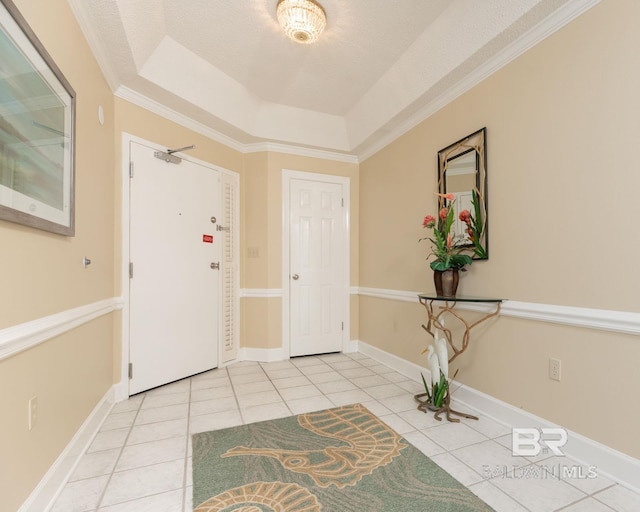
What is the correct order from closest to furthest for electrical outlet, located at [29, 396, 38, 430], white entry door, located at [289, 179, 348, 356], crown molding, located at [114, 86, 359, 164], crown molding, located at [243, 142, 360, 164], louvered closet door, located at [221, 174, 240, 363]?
1. electrical outlet, located at [29, 396, 38, 430]
2. crown molding, located at [114, 86, 359, 164]
3. louvered closet door, located at [221, 174, 240, 363]
4. crown molding, located at [243, 142, 360, 164]
5. white entry door, located at [289, 179, 348, 356]

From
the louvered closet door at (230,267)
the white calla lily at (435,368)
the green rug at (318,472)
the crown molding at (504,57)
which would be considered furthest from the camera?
the louvered closet door at (230,267)

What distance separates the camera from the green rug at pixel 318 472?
135cm

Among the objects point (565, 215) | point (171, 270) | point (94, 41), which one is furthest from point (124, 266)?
point (565, 215)

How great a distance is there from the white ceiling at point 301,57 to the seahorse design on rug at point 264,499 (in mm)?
2653

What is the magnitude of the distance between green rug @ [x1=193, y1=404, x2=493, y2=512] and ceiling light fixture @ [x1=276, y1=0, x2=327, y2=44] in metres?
2.71

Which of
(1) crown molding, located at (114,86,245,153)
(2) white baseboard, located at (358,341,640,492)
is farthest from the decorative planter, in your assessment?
(1) crown molding, located at (114,86,245,153)

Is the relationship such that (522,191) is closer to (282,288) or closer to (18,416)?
(282,288)

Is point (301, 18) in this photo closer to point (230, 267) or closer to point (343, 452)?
point (230, 267)

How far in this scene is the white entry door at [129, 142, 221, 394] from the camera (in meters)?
2.58

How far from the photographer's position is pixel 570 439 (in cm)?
167

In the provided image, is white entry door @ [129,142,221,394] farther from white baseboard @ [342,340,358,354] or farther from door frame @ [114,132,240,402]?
white baseboard @ [342,340,358,354]

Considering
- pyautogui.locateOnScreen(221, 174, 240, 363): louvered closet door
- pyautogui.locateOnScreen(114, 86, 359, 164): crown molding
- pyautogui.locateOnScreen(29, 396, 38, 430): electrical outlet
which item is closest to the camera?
pyautogui.locateOnScreen(29, 396, 38, 430): electrical outlet

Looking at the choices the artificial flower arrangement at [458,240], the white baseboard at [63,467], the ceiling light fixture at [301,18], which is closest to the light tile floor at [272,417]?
the white baseboard at [63,467]

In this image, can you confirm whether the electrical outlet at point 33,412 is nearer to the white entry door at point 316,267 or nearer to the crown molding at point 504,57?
the white entry door at point 316,267
